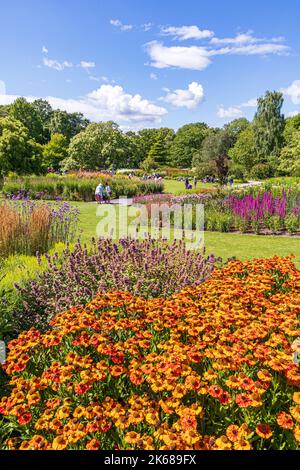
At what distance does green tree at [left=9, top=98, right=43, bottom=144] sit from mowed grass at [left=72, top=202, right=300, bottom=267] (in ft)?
170

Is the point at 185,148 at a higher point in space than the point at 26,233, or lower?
higher

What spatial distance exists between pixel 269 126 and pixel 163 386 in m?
60.3

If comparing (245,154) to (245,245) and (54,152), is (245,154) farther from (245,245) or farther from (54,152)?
(245,245)

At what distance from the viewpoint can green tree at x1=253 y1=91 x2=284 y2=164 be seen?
5671cm

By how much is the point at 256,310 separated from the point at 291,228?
29.0 feet

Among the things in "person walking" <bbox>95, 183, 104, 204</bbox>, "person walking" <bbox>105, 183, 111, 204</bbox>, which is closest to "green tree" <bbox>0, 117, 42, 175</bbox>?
"person walking" <bbox>105, 183, 111, 204</bbox>

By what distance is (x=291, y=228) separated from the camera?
448 inches

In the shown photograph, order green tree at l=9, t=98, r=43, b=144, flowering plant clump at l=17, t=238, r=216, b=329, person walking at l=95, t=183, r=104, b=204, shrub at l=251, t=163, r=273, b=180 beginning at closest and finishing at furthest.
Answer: flowering plant clump at l=17, t=238, r=216, b=329
person walking at l=95, t=183, r=104, b=204
shrub at l=251, t=163, r=273, b=180
green tree at l=9, t=98, r=43, b=144

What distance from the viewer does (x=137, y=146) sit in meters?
57.7

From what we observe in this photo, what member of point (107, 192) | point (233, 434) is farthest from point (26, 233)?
point (107, 192)

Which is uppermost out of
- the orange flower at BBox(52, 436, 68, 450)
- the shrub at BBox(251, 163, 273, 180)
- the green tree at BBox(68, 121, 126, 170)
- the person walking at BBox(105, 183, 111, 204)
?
the green tree at BBox(68, 121, 126, 170)

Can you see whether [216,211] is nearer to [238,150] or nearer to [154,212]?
[154,212]

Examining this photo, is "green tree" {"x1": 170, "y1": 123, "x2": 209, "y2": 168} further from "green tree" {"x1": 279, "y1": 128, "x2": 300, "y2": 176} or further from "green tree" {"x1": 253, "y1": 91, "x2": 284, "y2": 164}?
"green tree" {"x1": 279, "y1": 128, "x2": 300, "y2": 176}
